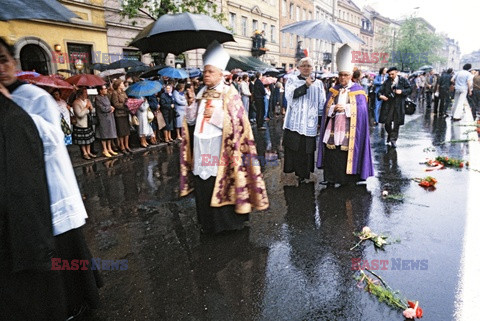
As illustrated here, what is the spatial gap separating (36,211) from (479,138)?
432 inches

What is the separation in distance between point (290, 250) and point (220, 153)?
4.23ft

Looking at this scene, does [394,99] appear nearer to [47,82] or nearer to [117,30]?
[47,82]

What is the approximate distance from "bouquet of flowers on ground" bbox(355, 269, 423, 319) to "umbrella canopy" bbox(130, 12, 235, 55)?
3.74 metres

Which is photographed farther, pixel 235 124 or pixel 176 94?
pixel 176 94

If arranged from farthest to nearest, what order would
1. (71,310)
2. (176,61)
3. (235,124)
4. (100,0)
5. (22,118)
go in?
(176,61) < (100,0) < (235,124) < (71,310) < (22,118)

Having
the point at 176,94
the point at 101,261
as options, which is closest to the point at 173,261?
the point at 101,261

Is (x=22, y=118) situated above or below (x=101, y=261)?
above

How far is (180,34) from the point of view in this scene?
5.91 metres

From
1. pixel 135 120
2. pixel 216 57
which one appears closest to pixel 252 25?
pixel 135 120

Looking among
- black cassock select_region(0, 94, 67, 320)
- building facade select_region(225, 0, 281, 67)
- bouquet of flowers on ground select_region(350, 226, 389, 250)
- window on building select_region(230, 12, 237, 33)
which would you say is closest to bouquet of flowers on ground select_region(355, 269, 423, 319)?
bouquet of flowers on ground select_region(350, 226, 389, 250)

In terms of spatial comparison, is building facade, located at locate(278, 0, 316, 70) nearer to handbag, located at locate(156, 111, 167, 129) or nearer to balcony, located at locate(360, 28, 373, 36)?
handbag, located at locate(156, 111, 167, 129)

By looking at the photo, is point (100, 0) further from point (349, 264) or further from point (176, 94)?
point (349, 264)

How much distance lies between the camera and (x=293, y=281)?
3.13 m

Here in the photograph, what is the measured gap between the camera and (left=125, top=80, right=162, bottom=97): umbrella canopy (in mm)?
9070
